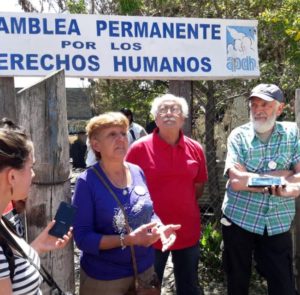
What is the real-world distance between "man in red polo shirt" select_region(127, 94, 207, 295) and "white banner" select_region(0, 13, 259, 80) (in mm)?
524

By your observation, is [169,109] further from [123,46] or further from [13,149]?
[13,149]

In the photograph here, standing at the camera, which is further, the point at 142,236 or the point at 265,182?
the point at 265,182

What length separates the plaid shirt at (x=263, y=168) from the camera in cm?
340

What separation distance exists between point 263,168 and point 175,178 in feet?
1.97

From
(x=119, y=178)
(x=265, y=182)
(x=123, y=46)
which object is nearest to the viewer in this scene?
(x=119, y=178)

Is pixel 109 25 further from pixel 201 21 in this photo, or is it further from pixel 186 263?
pixel 186 263

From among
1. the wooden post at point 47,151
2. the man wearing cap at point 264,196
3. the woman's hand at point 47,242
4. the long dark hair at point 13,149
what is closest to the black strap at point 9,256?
the long dark hair at point 13,149

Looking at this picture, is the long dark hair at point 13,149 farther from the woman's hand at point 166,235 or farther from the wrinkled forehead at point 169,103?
the wrinkled forehead at point 169,103

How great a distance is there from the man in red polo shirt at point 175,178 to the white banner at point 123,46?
0.52 m

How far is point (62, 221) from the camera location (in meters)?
2.31

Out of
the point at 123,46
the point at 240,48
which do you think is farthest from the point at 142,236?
the point at 240,48

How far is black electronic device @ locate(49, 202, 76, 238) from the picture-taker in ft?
7.54

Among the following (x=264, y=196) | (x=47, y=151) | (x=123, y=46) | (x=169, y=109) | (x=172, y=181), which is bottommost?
(x=264, y=196)

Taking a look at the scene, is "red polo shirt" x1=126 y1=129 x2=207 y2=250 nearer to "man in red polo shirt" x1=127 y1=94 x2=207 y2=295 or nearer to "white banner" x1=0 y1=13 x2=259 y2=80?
"man in red polo shirt" x1=127 y1=94 x2=207 y2=295
